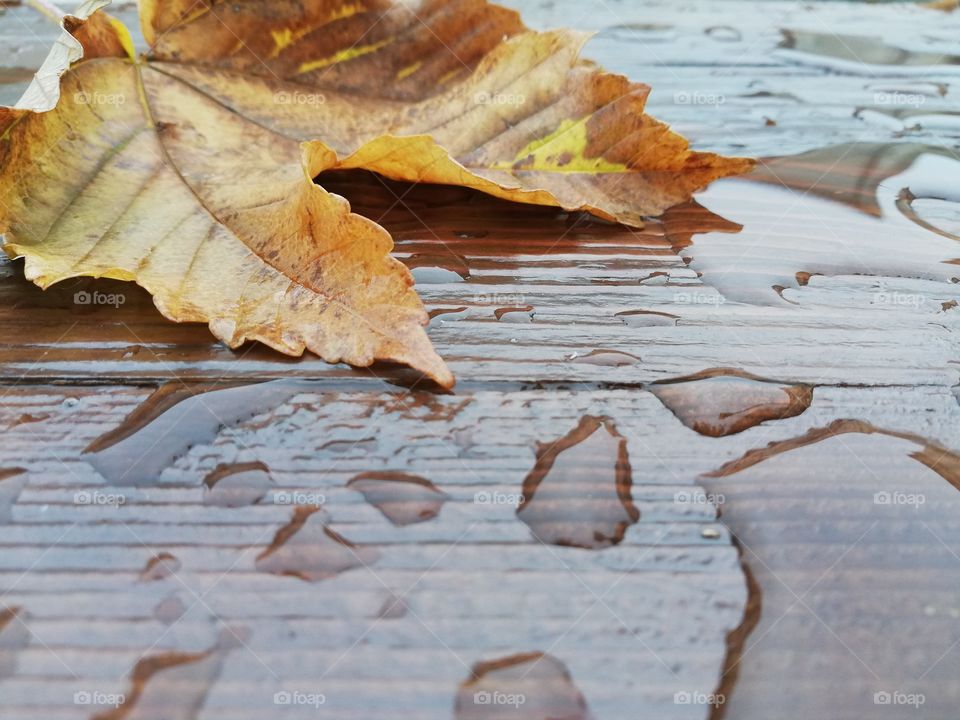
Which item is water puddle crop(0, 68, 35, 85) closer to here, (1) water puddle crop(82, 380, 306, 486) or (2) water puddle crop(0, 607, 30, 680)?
(1) water puddle crop(82, 380, 306, 486)

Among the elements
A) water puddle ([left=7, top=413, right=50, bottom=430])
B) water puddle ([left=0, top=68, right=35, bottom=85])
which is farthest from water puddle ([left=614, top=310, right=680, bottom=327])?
water puddle ([left=0, top=68, right=35, bottom=85])

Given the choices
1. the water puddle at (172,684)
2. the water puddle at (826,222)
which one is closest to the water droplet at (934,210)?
the water puddle at (826,222)

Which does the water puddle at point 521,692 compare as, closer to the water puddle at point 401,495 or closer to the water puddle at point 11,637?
the water puddle at point 401,495

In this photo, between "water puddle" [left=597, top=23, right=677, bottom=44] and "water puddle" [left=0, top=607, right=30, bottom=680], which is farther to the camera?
"water puddle" [left=597, top=23, right=677, bottom=44]

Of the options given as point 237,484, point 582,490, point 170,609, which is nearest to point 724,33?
point 582,490

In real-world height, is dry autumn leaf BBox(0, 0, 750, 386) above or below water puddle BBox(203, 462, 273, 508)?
above

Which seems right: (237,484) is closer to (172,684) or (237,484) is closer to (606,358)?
(172,684)
